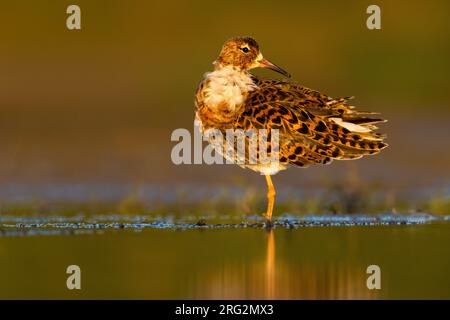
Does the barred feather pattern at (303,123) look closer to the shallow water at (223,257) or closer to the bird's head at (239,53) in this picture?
the bird's head at (239,53)

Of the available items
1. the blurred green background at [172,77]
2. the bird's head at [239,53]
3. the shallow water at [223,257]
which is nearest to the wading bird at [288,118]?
the bird's head at [239,53]

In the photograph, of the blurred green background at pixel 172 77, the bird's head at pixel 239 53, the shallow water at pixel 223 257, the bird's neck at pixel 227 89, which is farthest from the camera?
the blurred green background at pixel 172 77

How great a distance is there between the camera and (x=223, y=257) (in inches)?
426

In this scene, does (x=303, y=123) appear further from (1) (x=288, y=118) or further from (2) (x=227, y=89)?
(2) (x=227, y=89)

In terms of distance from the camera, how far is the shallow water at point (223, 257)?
9.53 m

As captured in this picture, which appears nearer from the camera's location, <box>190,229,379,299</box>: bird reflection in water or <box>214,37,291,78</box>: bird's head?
<box>190,229,379,299</box>: bird reflection in water

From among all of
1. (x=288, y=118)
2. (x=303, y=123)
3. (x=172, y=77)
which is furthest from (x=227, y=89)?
(x=172, y=77)

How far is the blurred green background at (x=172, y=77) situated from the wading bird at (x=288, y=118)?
11.3ft

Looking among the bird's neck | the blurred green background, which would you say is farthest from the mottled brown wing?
the blurred green background

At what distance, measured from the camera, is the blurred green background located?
58.5ft

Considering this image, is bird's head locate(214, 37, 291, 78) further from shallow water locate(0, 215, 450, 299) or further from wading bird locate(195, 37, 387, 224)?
shallow water locate(0, 215, 450, 299)

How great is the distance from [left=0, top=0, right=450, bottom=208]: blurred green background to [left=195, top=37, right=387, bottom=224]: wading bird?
3.44m
